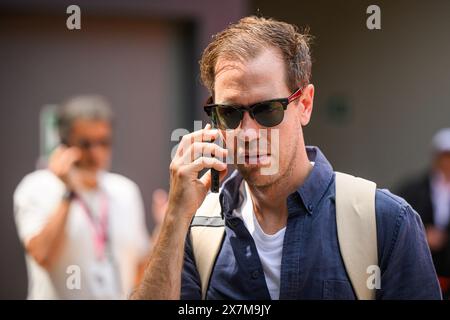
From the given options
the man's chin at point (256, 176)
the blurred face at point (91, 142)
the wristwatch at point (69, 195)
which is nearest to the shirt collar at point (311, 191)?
the man's chin at point (256, 176)

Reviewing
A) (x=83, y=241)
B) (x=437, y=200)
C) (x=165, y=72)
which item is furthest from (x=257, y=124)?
(x=165, y=72)

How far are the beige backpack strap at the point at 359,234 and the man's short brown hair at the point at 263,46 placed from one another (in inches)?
16.1

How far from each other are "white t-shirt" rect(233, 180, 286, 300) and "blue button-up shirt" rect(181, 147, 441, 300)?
0.9 inches

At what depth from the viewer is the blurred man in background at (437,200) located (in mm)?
6540

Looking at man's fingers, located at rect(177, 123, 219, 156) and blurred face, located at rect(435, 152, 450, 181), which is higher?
man's fingers, located at rect(177, 123, 219, 156)

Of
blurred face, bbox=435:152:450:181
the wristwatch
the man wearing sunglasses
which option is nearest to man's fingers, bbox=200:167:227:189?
the man wearing sunglasses

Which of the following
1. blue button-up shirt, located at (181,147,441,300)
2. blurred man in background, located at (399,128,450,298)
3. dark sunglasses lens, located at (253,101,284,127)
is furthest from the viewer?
blurred man in background, located at (399,128,450,298)

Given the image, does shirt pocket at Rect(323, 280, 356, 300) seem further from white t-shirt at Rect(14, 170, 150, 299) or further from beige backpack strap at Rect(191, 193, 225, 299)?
white t-shirt at Rect(14, 170, 150, 299)

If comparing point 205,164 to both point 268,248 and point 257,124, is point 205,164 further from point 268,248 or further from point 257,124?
point 268,248

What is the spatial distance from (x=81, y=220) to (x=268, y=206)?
2166mm

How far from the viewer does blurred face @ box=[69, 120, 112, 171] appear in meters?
4.88

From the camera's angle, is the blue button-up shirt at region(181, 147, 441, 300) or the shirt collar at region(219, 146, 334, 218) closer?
the blue button-up shirt at region(181, 147, 441, 300)

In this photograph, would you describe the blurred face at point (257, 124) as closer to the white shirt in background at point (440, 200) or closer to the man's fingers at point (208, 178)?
the man's fingers at point (208, 178)

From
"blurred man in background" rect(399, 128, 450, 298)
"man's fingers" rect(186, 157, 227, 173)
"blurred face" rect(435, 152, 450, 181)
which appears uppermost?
"man's fingers" rect(186, 157, 227, 173)
